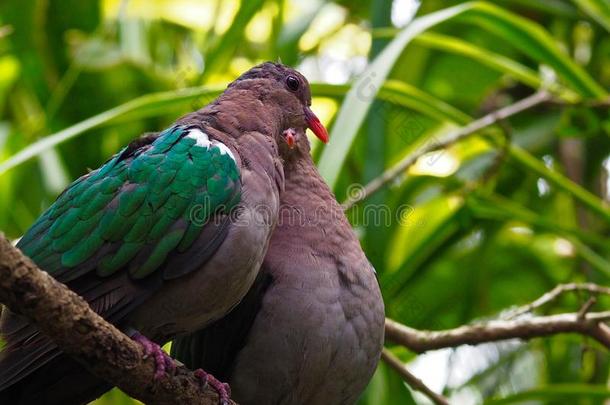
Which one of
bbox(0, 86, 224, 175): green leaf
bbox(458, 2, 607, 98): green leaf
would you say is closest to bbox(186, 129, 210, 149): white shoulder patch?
bbox(0, 86, 224, 175): green leaf

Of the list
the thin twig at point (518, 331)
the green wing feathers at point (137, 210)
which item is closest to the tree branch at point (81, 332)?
the green wing feathers at point (137, 210)

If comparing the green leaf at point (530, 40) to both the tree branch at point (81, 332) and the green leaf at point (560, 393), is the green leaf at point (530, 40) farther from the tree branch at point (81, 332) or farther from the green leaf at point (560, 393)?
the tree branch at point (81, 332)

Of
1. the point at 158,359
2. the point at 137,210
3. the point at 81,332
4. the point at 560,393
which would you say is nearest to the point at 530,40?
the point at 560,393

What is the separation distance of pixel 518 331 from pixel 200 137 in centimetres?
102

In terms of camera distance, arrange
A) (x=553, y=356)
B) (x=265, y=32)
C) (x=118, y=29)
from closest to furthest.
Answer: (x=553, y=356)
(x=118, y=29)
(x=265, y=32)

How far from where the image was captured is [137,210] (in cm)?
224

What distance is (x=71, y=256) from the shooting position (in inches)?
85.2

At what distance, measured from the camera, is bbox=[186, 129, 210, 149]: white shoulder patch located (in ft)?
7.81

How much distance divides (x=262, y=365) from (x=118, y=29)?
2.14 meters

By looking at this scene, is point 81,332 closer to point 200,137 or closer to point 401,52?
point 200,137

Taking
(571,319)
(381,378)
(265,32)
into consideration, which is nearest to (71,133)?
(381,378)

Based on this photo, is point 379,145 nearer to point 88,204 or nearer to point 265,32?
point 88,204

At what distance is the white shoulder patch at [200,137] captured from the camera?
2.38 meters

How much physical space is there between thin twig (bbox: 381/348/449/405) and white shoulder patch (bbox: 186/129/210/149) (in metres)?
0.84
